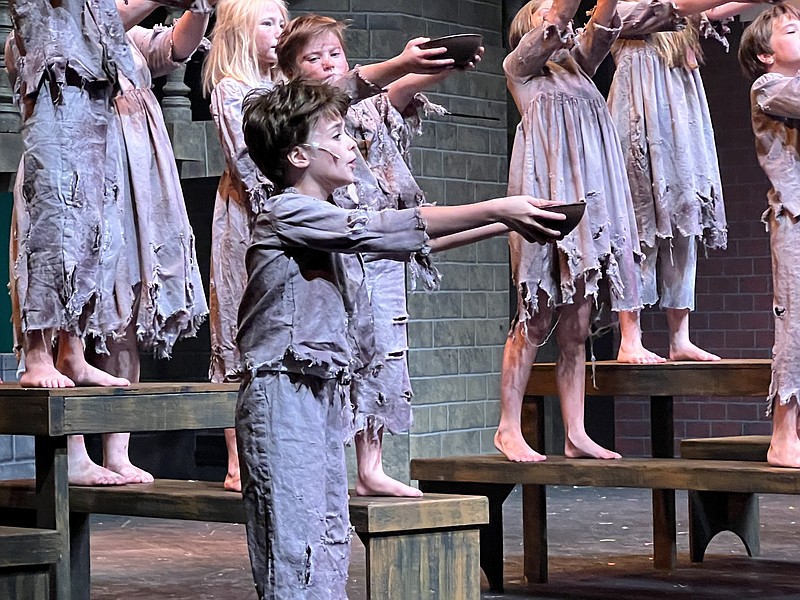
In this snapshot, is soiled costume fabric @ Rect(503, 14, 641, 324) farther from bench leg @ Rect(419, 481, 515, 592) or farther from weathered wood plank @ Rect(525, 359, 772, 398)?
bench leg @ Rect(419, 481, 515, 592)

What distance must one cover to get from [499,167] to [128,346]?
4.08 metres

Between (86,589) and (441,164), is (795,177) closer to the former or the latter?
(86,589)

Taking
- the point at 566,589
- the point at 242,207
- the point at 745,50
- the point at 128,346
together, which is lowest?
the point at 566,589

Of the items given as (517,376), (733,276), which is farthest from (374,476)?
(733,276)

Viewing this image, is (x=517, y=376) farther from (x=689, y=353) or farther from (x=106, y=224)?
(x=106, y=224)

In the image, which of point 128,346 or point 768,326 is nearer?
point 128,346

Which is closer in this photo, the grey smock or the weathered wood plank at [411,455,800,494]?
the weathered wood plank at [411,455,800,494]

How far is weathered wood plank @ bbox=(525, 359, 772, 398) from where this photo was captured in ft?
16.4

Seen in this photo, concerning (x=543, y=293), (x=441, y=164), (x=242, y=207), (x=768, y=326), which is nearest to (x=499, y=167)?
(x=441, y=164)

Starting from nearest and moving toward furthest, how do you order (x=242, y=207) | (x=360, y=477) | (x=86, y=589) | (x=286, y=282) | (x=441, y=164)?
(x=286, y=282) → (x=360, y=477) → (x=242, y=207) → (x=86, y=589) → (x=441, y=164)

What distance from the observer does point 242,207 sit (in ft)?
14.1

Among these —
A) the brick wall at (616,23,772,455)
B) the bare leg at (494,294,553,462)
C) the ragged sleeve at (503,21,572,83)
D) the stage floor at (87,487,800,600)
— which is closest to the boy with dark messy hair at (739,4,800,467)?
the ragged sleeve at (503,21,572,83)

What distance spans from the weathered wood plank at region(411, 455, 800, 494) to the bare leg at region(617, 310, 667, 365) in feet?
1.51

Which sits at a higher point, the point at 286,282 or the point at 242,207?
the point at 242,207
